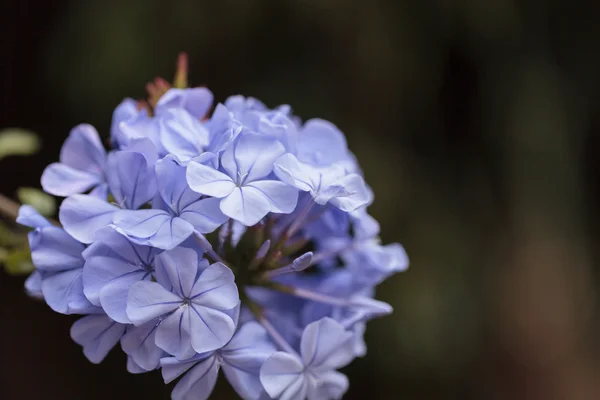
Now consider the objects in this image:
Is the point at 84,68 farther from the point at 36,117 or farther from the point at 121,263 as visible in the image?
the point at 121,263

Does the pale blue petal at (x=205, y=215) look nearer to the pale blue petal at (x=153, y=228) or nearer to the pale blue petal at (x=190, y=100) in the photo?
the pale blue petal at (x=153, y=228)

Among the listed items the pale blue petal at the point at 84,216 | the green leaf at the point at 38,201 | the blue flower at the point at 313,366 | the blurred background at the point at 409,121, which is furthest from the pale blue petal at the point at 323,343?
the blurred background at the point at 409,121

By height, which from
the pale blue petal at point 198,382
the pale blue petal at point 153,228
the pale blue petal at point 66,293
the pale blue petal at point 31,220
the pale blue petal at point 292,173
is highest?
the pale blue petal at point 292,173

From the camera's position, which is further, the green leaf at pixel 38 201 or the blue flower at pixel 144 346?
the green leaf at pixel 38 201

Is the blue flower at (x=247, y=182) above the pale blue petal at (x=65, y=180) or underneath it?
above

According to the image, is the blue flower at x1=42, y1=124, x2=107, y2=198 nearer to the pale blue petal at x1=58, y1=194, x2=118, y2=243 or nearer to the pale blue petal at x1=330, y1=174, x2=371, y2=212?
the pale blue petal at x1=58, y1=194, x2=118, y2=243

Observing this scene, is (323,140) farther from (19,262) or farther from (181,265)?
(19,262)

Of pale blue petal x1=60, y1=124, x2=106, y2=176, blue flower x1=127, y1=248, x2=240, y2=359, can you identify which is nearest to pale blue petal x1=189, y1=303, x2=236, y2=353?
blue flower x1=127, y1=248, x2=240, y2=359

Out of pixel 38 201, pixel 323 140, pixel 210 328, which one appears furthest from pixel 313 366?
pixel 38 201
